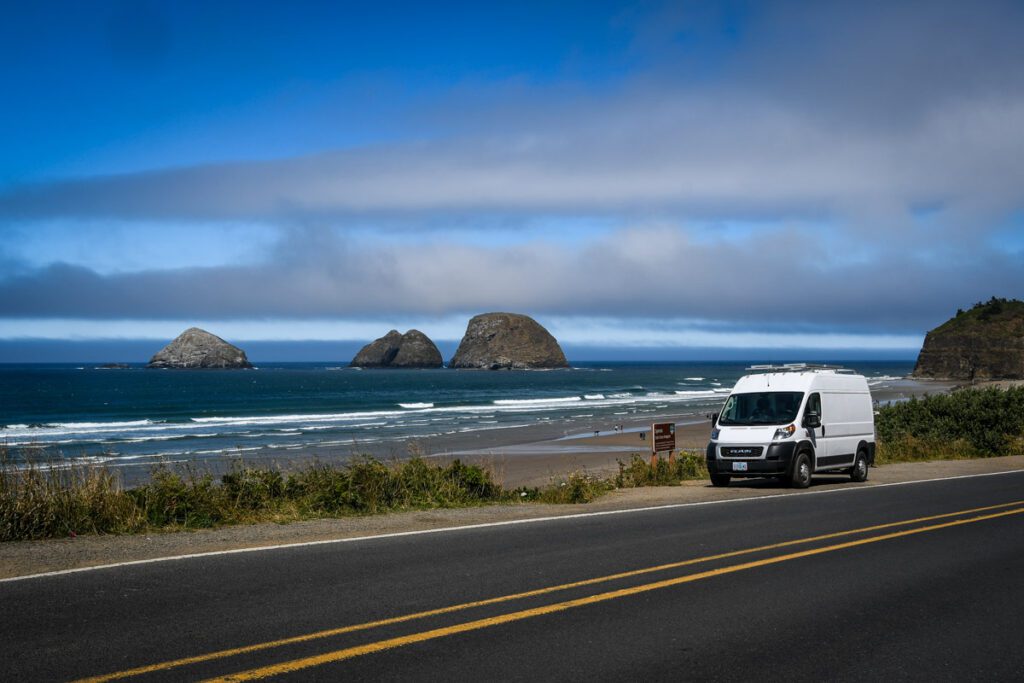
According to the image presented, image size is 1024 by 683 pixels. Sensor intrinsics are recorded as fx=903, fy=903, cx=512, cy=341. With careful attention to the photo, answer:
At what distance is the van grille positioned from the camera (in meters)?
18.1

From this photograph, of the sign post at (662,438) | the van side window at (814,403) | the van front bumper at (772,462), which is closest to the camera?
the van front bumper at (772,462)

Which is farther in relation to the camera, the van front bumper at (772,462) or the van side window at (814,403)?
the van side window at (814,403)

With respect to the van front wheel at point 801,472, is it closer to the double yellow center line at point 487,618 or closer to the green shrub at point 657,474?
the green shrub at point 657,474

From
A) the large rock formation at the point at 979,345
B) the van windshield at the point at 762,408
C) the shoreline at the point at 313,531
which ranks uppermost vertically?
the large rock formation at the point at 979,345

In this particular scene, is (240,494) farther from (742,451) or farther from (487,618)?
(742,451)

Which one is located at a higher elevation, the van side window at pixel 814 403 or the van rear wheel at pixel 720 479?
the van side window at pixel 814 403

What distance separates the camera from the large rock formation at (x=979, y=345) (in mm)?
105756

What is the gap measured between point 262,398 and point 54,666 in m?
81.2

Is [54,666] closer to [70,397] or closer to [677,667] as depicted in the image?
[677,667]

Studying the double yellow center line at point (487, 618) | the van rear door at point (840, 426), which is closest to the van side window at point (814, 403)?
the van rear door at point (840, 426)

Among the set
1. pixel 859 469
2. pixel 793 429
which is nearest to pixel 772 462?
pixel 793 429

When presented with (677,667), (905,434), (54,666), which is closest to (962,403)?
(905,434)

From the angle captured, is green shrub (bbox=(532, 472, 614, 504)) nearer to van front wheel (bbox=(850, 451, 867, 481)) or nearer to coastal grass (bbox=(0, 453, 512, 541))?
coastal grass (bbox=(0, 453, 512, 541))

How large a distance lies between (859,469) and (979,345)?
101930 mm
